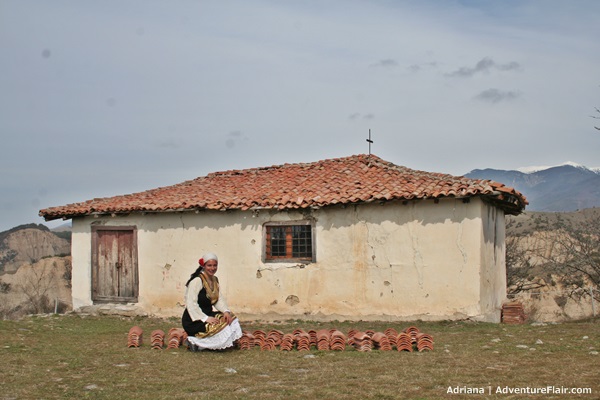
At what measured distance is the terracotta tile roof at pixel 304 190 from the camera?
49.7ft

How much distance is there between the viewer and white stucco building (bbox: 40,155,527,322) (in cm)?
1505

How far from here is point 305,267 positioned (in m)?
16.3

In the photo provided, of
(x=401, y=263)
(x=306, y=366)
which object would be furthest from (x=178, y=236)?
(x=306, y=366)

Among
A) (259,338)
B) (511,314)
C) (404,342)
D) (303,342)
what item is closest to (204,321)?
(259,338)

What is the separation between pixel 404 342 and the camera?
10.2m

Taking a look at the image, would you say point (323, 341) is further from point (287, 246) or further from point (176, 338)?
point (287, 246)

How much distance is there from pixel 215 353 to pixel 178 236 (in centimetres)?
752

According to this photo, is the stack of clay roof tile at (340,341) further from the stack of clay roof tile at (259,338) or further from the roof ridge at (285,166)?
the roof ridge at (285,166)

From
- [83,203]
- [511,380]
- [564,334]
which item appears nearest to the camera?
[511,380]

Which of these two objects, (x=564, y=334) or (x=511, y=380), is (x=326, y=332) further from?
(x=564, y=334)

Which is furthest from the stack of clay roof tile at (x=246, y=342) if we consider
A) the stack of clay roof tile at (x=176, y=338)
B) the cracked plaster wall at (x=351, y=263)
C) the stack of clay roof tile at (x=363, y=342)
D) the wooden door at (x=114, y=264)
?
the wooden door at (x=114, y=264)

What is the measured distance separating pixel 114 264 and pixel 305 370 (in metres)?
10.8

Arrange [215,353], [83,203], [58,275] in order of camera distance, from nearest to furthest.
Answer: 1. [215,353]
2. [83,203]
3. [58,275]

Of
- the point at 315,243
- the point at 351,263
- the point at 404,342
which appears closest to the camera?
the point at 404,342
